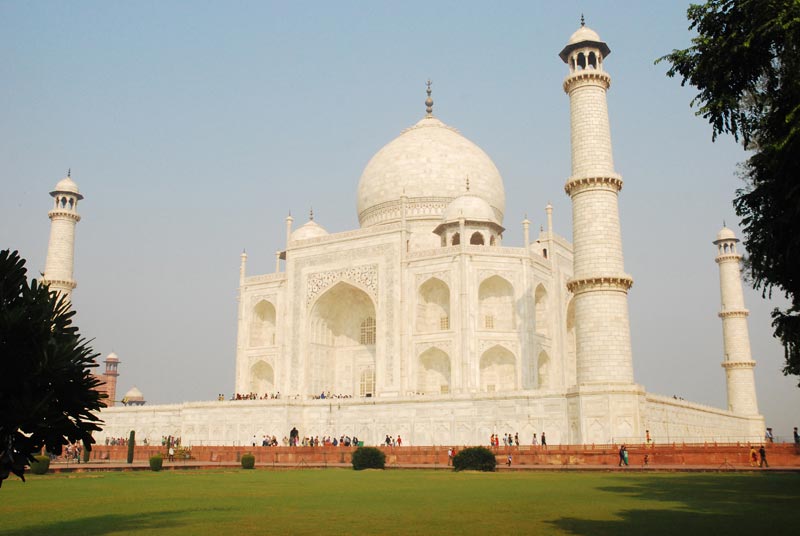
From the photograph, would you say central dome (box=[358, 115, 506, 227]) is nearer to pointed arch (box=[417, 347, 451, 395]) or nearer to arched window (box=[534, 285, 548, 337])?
arched window (box=[534, 285, 548, 337])

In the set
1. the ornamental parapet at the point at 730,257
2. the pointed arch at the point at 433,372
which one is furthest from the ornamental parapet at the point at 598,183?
the ornamental parapet at the point at 730,257

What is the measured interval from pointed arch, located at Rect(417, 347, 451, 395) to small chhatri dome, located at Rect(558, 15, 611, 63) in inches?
499

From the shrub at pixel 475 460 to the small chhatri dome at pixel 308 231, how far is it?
21.3 meters

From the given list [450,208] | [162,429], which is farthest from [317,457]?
[450,208]

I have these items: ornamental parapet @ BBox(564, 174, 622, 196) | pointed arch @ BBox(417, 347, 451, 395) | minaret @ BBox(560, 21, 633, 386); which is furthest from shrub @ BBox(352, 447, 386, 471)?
pointed arch @ BBox(417, 347, 451, 395)

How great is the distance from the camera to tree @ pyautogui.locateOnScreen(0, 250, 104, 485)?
18.1ft

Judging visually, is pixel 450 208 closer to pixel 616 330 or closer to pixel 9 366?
pixel 616 330

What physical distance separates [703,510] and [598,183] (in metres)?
14.3

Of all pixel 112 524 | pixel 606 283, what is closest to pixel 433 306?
pixel 606 283

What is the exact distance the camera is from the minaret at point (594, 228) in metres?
21.1

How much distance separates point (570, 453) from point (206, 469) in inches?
375

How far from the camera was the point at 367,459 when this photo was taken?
1981 cm

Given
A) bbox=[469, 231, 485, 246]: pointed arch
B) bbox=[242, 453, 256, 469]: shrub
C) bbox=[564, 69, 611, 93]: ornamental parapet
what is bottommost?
bbox=[242, 453, 256, 469]: shrub

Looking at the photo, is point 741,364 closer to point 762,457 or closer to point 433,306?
point 433,306
